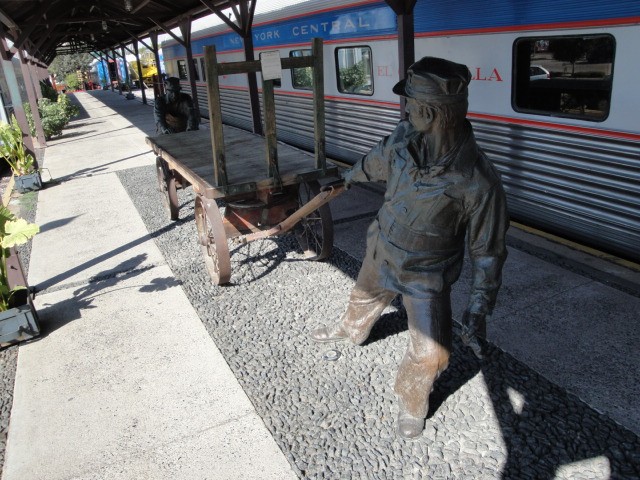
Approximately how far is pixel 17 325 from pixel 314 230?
2.69 m

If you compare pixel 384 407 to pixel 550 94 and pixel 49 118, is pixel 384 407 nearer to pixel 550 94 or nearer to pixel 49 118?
pixel 550 94

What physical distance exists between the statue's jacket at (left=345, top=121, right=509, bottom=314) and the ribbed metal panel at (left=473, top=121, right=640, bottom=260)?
7.99 ft

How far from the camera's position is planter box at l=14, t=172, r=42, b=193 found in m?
9.27

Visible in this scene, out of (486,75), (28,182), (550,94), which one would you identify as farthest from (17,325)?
(28,182)

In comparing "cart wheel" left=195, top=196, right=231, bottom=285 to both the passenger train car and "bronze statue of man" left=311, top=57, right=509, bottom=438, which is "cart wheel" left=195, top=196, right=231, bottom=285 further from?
the passenger train car

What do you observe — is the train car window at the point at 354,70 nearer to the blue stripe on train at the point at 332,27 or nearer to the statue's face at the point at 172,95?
the blue stripe on train at the point at 332,27

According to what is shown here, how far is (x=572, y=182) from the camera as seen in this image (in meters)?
4.91

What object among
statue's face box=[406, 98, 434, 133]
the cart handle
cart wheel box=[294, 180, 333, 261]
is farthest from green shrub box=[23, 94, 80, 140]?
statue's face box=[406, 98, 434, 133]

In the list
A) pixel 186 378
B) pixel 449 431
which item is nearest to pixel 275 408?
pixel 186 378

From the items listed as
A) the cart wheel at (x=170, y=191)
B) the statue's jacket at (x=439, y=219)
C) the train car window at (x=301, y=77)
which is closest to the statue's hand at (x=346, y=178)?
the statue's jacket at (x=439, y=219)

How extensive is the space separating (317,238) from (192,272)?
1294mm

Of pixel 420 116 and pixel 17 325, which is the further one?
pixel 17 325

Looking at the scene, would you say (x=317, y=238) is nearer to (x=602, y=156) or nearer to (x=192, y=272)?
(x=192, y=272)

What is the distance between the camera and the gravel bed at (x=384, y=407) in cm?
274
